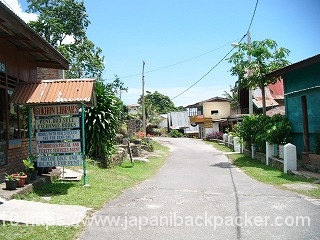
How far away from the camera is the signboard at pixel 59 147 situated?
32.1 feet

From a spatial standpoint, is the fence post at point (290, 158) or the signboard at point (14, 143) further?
the fence post at point (290, 158)

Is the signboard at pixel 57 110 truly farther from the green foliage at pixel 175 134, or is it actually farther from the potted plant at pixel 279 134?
the green foliage at pixel 175 134

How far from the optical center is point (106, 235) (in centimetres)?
559

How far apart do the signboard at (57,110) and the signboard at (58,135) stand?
0.55 m

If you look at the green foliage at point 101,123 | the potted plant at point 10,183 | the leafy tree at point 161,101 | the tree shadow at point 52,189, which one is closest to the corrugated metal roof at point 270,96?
the green foliage at point 101,123

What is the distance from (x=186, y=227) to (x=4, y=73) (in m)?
6.75

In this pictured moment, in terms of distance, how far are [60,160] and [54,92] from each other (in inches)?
76.9

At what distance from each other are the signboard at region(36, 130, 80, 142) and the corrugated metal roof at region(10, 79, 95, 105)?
94cm

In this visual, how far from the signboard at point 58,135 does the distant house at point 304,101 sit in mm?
8970

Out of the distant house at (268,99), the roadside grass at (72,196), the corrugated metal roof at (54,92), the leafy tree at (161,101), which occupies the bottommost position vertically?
the roadside grass at (72,196)

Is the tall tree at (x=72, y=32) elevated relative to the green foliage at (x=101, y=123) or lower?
elevated

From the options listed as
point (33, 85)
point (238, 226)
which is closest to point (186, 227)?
point (238, 226)

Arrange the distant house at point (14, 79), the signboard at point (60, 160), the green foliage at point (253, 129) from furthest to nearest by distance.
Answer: the green foliage at point (253, 129) → the signboard at point (60, 160) → the distant house at point (14, 79)

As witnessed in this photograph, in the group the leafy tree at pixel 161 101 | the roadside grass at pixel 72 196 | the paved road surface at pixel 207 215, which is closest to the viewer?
the roadside grass at pixel 72 196
